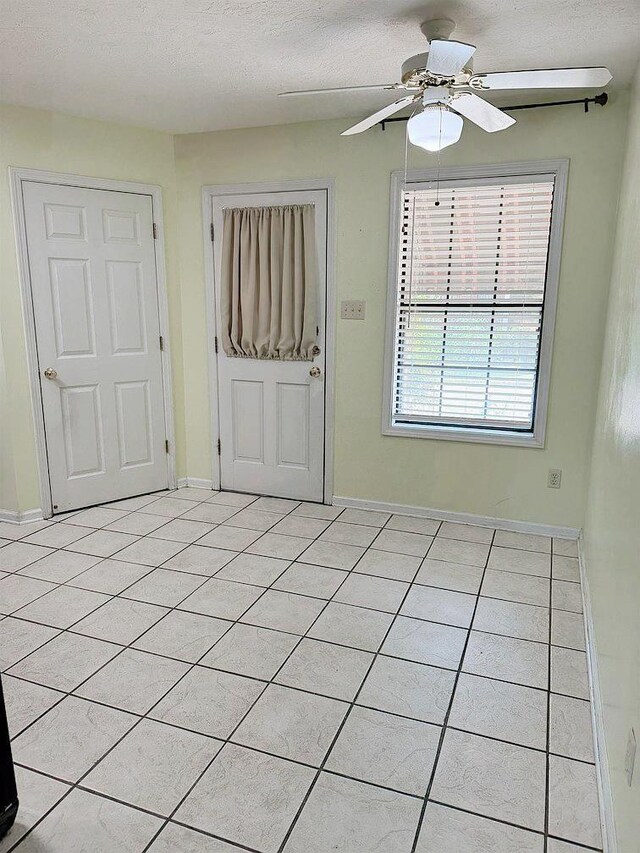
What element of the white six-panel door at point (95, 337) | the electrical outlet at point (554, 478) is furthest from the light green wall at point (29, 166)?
the electrical outlet at point (554, 478)

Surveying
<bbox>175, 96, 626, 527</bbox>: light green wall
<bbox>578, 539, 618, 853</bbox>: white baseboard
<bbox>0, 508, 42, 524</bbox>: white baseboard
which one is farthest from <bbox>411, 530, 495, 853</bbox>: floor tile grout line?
<bbox>0, 508, 42, 524</bbox>: white baseboard

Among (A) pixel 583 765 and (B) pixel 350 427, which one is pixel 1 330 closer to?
(B) pixel 350 427

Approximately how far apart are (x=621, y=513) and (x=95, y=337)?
316cm

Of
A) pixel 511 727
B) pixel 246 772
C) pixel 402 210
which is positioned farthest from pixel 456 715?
pixel 402 210

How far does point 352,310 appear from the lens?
12.1 feet

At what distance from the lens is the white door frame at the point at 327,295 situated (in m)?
3.65

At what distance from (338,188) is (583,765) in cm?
316

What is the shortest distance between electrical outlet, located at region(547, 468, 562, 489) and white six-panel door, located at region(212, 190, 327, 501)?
1446 millimetres

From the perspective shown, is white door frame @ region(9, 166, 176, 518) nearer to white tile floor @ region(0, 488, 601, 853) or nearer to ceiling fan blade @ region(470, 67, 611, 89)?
white tile floor @ region(0, 488, 601, 853)

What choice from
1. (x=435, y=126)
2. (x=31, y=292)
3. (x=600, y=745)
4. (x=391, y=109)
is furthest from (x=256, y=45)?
(x=600, y=745)

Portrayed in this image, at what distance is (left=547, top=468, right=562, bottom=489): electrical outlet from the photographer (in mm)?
3438

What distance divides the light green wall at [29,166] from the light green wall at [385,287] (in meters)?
0.24

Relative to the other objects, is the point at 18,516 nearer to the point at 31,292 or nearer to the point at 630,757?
the point at 31,292

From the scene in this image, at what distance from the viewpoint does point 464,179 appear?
3.32m
